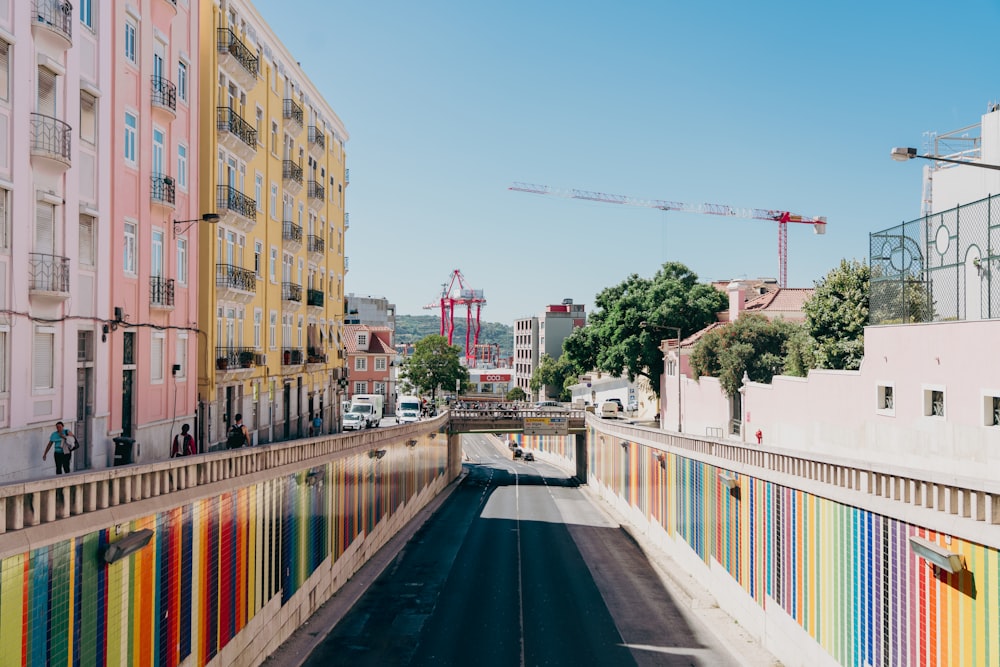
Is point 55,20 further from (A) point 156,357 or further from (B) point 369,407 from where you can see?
(B) point 369,407

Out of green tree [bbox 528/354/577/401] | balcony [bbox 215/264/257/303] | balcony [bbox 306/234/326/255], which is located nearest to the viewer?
balcony [bbox 215/264/257/303]

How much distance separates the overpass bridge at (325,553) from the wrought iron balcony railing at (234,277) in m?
9.49

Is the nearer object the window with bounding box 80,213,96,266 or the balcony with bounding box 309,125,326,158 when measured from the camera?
the window with bounding box 80,213,96,266

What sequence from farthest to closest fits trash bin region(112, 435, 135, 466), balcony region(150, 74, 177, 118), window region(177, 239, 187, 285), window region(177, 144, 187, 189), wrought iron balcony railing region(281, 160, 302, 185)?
wrought iron balcony railing region(281, 160, 302, 185), window region(177, 239, 187, 285), window region(177, 144, 187, 189), balcony region(150, 74, 177, 118), trash bin region(112, 435, 135, 466)

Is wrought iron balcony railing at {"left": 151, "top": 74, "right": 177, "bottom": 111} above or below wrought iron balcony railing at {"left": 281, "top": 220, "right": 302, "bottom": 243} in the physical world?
above

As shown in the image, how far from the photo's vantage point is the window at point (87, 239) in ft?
78.6

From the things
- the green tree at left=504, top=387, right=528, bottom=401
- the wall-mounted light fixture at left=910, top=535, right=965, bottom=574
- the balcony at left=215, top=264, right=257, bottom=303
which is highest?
the balcony at left=215, top=264, right=257, bottom=303

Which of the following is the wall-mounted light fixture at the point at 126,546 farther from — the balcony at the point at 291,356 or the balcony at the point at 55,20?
the balcony at the point at 291,356

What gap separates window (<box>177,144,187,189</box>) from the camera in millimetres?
31172

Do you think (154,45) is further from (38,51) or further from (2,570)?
(2,570)

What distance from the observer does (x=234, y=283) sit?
36.9 m

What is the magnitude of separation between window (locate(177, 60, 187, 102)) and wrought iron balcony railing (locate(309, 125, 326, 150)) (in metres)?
19.2

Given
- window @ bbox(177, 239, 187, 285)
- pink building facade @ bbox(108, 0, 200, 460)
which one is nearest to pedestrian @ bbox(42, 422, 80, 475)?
pink building facade @ bbox(108, 0, 200, 460)

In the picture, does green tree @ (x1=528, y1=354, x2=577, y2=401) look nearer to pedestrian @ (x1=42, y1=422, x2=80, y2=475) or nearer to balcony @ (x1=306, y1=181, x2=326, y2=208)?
balcony @ (x1=306, y1=181, x2=326, y2=208)
